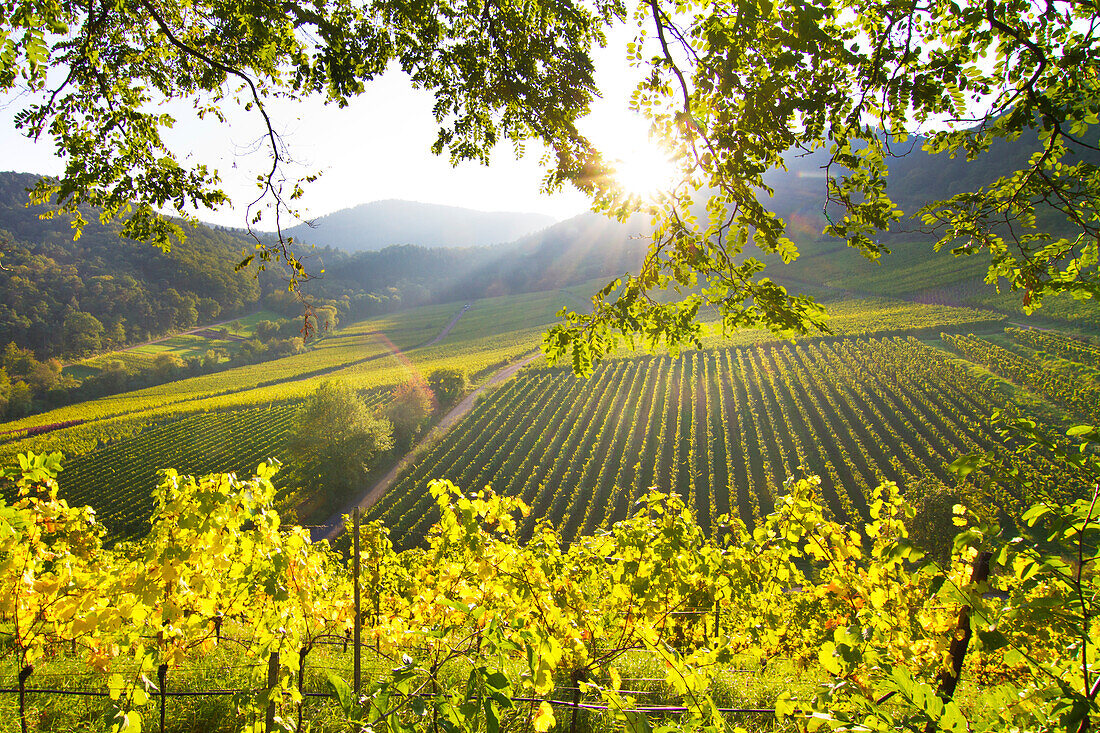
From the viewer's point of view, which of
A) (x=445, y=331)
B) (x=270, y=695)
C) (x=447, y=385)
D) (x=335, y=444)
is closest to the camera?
(x=270, y=695)

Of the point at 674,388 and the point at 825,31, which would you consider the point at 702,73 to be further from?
the point at 674,388

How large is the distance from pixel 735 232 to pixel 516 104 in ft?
6.89

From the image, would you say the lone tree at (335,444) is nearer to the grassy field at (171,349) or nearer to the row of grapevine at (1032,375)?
the row of grapevine at (1032,375)

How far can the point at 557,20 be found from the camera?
3502 millimetres

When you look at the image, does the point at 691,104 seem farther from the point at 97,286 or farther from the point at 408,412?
the point at 97,286

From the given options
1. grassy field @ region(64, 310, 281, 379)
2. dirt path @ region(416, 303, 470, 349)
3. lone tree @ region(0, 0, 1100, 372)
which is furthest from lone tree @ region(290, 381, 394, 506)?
grassy field @ region(64, 310, 281, 379)

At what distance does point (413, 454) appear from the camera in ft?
115

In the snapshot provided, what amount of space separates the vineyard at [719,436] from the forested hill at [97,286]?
6908 cm

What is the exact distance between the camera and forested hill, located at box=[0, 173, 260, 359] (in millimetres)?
72500

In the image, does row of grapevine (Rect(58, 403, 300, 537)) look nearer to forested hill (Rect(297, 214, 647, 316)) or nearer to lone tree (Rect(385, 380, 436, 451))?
lone tree (Rect(385, 380, 436, 451))

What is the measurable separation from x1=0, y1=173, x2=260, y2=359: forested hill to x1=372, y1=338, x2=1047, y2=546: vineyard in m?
69.1

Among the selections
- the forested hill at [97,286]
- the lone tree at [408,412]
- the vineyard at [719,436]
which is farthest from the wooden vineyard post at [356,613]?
the forested hill at [97,286]

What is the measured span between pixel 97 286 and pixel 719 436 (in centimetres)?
10361

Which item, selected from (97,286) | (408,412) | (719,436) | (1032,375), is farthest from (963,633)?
(97,286)
